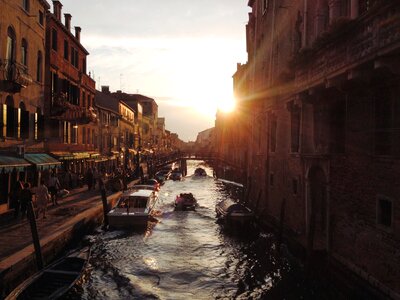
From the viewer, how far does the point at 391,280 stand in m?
8.26

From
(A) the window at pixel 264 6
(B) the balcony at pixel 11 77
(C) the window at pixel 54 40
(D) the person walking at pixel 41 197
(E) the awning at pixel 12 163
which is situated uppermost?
(A) the window at pixel 264 6

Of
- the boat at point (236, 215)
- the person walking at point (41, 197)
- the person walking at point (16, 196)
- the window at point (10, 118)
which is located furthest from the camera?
the boat at point (236, 215)

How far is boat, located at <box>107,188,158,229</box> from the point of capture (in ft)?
58.3

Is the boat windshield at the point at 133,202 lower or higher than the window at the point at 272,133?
lower

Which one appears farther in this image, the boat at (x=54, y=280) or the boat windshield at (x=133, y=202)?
the boat windshield at (x=133, y=202)

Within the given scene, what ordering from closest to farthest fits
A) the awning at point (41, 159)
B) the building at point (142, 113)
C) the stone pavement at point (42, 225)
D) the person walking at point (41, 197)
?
the stone pavement at point (42, 225) → the person walking at point (41, 197) → the awning at point (41, 159) → the building at point (142, 113)

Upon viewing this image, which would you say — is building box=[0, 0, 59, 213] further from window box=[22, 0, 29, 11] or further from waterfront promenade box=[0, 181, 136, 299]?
waterfront promenade box=[0, 181, 136, 299]

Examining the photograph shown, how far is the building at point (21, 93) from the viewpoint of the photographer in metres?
15.3

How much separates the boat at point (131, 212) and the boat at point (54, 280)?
6.42 m

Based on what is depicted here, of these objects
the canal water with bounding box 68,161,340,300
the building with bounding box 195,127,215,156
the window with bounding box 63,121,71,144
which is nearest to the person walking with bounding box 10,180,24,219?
the canal water with bounding box 68,161,340,300

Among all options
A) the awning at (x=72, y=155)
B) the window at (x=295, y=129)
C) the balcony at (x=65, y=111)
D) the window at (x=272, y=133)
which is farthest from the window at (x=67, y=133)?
the window at (x=295, y=129)

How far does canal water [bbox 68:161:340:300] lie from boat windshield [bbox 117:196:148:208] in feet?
4.12

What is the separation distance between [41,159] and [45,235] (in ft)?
22.2

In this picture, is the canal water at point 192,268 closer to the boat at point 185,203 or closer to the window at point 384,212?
the window at point 384,212
